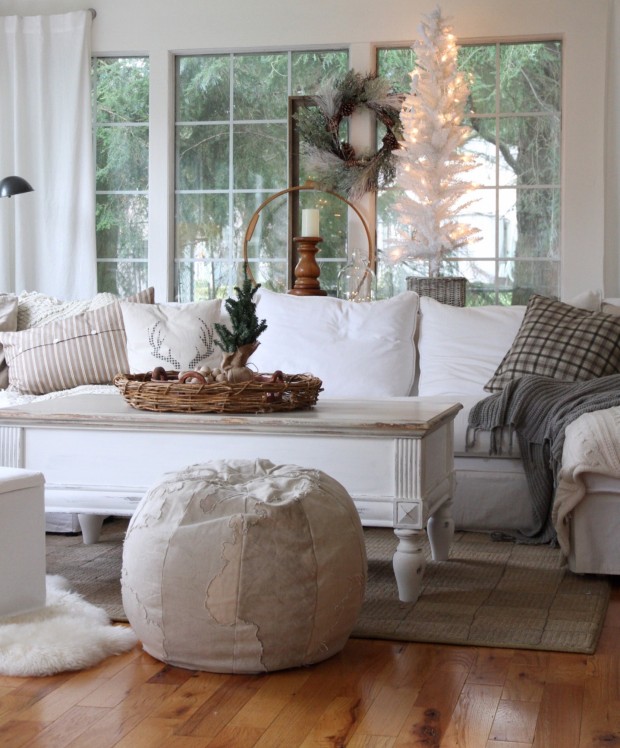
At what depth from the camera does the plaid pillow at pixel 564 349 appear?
3.77m

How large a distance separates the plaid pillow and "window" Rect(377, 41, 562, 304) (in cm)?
195

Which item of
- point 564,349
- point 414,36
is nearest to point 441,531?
point 564,349

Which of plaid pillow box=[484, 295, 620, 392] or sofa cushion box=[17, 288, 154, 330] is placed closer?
plaid pillow box=[484, 295, 620, 392]

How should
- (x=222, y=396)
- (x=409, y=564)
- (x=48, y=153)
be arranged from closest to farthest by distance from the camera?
(x=409, y=564)
(x=222, y=396)
(x=48, y=153)

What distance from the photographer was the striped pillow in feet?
13.8

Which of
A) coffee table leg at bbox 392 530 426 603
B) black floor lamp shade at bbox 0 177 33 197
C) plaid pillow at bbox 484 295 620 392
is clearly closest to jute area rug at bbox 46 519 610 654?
coffee table leg at bbox 392 530 426 603

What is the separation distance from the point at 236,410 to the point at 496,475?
1183 millimetres

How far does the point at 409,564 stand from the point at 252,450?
19.7 inches

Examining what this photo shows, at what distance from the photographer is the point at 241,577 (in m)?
2.07

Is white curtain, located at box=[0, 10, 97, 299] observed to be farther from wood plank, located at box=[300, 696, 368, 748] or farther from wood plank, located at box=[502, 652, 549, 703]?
wood plank, located at box=[300, 696, 368, 748]

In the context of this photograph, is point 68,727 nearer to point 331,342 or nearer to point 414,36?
point 331,342

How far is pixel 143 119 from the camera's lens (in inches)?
247

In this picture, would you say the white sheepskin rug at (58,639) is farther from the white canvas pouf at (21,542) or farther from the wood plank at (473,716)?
the wood plank at (473,716)

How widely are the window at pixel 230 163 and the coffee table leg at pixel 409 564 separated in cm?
359
